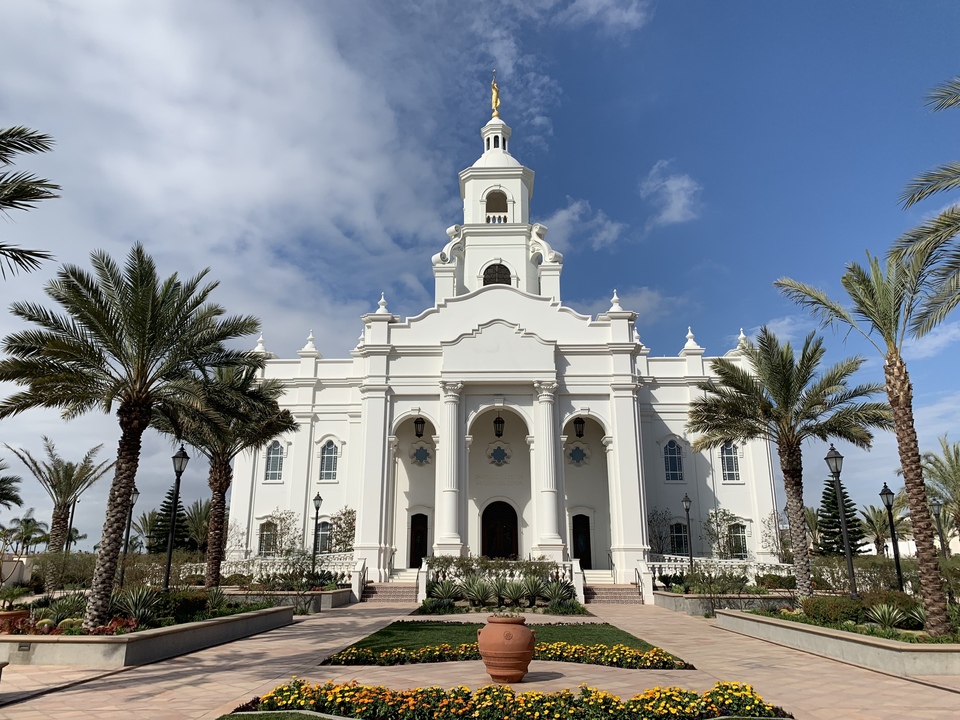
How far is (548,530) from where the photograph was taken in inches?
1099

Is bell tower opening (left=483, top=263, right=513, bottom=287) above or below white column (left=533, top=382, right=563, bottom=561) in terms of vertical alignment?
above

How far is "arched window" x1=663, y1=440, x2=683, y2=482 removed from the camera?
33.3m

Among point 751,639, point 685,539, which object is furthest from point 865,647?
point 685,539

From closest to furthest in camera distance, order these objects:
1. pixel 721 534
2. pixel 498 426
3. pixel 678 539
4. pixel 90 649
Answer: pixel 90 649 → pixel 498 426 → pixel 721 534 → pixel 678 539

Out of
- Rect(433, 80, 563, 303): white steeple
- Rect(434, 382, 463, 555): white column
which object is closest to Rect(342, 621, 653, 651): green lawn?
Rect(434, 382, 463, 555): white column

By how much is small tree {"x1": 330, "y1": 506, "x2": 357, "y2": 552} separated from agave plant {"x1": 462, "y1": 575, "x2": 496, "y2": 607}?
30.2 ft

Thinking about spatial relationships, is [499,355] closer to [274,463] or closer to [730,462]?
[730,462]

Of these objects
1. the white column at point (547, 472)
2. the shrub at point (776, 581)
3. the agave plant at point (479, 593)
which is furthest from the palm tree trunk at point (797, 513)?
the white column at point (547, 472)

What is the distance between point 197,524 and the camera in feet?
154

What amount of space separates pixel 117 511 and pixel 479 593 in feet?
39.7

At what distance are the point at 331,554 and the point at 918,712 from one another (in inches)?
956

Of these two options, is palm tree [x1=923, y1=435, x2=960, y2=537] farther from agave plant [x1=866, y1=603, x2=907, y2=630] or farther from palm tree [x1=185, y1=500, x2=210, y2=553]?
palm tree [x1=185, y1=500, x2=210, y2=553]

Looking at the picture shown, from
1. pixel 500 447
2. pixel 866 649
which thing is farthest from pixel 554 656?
pixel 500 447

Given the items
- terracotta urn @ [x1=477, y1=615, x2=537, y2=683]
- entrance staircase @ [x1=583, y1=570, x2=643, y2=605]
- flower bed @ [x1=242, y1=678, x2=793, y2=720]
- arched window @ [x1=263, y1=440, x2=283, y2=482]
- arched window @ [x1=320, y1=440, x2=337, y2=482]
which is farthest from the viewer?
arched window @ [x1=263, y1=440, x2=283, y2=482]
